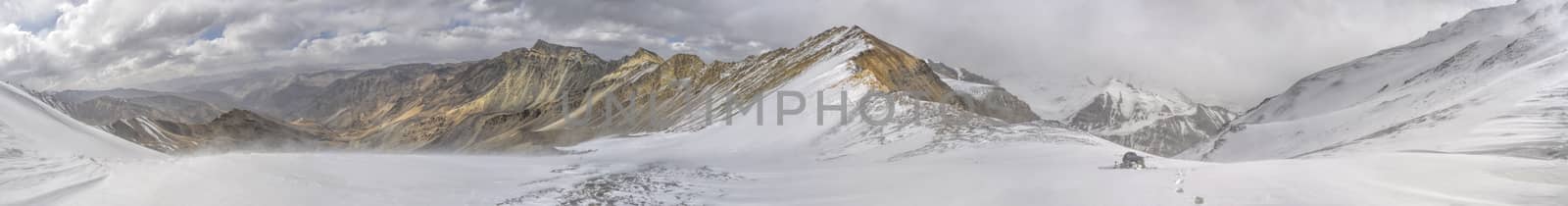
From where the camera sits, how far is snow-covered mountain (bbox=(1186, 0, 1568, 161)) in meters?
47.4

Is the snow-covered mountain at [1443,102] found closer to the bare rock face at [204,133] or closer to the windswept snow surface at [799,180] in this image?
the windswept snow surface at [799,180]

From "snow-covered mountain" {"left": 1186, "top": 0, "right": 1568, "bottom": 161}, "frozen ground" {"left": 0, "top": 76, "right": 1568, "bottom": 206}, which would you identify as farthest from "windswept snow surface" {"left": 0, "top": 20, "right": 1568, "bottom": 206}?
"snow-covered mountain" {"left": 1186, "top": 0, "right": 1568, "bottom": 161}

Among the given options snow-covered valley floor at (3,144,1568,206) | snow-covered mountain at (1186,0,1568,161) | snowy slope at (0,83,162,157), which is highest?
snow-covered mountain at (1186,0,1568,161)


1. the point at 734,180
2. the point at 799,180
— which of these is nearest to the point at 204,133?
the point at 734,180

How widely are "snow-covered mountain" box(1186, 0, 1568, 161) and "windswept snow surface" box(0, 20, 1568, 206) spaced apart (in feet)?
49.2

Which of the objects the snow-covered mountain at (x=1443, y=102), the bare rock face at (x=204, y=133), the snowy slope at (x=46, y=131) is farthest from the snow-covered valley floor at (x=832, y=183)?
the bare rock face at (x=204, y=133)

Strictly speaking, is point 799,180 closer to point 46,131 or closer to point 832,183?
point 832,183

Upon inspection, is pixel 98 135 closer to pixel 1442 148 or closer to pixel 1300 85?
pixel 1442 148

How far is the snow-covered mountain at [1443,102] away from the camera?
4741cm

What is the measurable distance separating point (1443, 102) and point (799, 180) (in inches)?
2816

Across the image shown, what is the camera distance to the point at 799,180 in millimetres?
37281

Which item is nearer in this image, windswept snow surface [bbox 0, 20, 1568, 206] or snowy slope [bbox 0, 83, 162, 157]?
snowy slope [bbox 0, 83, 162, 157]

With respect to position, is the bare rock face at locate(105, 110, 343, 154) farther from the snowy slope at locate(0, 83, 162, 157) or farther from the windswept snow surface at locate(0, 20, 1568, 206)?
the snowy slope at locate(0, 83, 162, 157)

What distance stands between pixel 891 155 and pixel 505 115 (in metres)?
145
